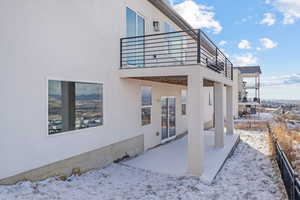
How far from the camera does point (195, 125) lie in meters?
6.69

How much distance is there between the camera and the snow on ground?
15.7ft

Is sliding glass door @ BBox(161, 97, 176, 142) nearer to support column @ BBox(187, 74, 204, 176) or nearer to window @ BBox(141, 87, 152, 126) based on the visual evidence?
window @ BBox(141, 87, 152, 126)

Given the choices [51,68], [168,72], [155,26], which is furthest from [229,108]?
[51,68]

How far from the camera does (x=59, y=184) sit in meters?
5.33

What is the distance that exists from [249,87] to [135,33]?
2941cm

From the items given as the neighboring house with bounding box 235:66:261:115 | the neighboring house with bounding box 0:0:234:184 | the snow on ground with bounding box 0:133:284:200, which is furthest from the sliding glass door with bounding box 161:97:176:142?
the neighboring house with bounding box 235:66:261:115

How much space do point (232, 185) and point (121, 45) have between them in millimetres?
5574

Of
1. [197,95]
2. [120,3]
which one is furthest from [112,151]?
[120,3]

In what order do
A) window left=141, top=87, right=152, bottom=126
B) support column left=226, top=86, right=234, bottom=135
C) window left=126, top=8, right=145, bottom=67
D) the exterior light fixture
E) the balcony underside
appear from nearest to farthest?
the balcony underside
window left=126, top=8, right=145, bottom=67
window left=141, top=87, right=152, bottom=126
the exterior light fixture
support column left=226, top=86, right=234, bottom=135

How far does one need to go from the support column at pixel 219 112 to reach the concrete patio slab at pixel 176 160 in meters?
0.34

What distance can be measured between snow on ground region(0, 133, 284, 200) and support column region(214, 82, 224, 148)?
2.38 metres

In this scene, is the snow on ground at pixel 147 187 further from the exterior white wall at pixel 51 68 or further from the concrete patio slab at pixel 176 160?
the exterior white wall at pixel 51 68

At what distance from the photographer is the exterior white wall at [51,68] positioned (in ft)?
15.0

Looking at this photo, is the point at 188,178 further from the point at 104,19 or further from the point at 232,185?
the point at 104,19
